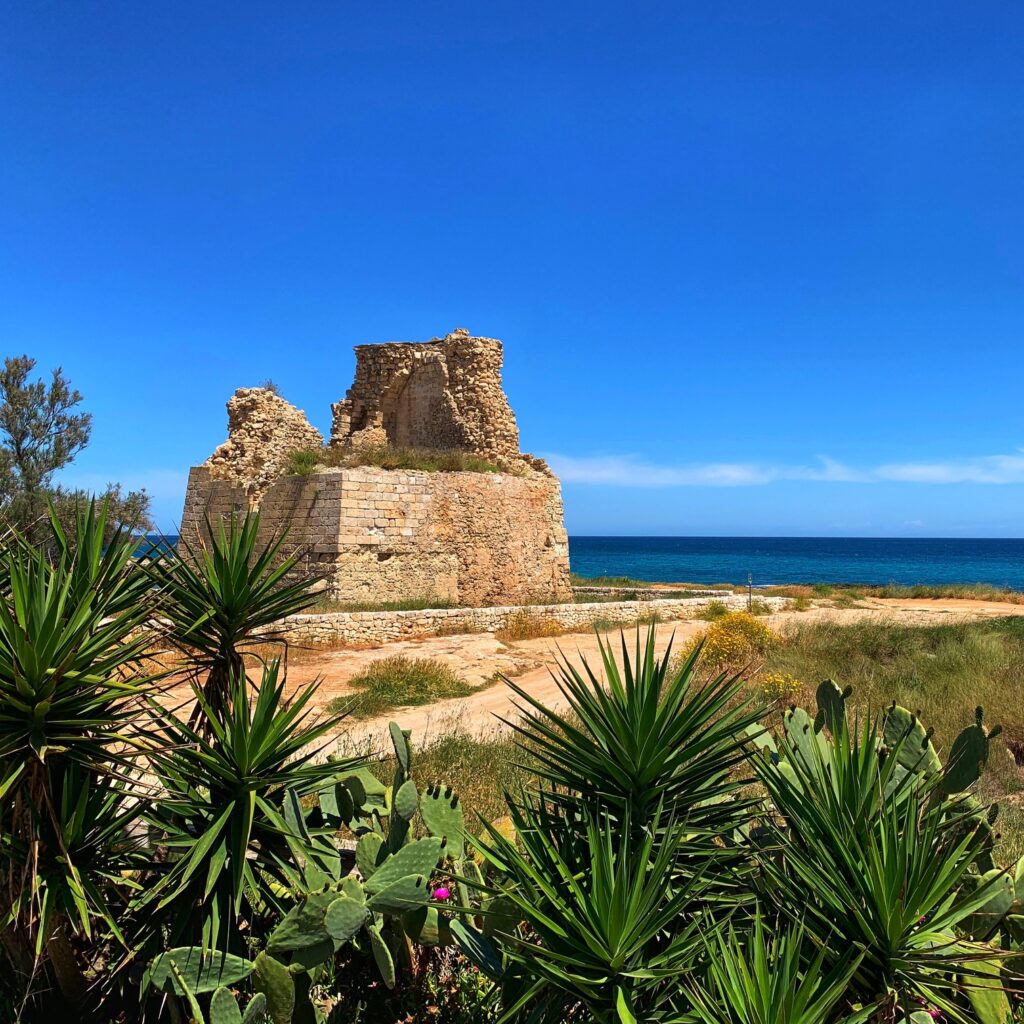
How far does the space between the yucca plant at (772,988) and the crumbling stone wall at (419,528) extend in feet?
43.2

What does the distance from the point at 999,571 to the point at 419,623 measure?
67733 mm

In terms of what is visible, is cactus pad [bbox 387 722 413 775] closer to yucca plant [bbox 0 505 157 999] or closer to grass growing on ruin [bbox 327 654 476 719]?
yucca plant [bbox 0 505 157 999]

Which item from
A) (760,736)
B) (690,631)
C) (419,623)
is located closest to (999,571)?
(690,631)

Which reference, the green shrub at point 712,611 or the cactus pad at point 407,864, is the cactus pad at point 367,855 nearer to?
the cactus pad at point 407,864

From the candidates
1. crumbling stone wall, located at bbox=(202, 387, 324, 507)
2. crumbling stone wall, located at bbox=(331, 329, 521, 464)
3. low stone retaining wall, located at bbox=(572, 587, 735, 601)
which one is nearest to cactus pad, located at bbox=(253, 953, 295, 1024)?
crumbling stone wall, located at bbox=(202, 387, 324, 507)

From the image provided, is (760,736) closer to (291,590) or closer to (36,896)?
(291,590)

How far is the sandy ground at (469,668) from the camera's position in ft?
27.6

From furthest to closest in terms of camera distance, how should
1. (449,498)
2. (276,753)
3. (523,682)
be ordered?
(449,498), (523,682), (276,753)

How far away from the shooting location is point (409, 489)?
17562 mm

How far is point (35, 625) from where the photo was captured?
216cm

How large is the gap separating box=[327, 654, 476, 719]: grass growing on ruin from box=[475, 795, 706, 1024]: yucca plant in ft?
23.3

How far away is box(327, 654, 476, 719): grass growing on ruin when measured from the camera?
9.45 meters

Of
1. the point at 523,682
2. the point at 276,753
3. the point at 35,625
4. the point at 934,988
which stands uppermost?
the point at 35,625

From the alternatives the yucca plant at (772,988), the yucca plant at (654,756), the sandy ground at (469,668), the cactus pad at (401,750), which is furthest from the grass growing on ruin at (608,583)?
the yucca plant at (772,988)
